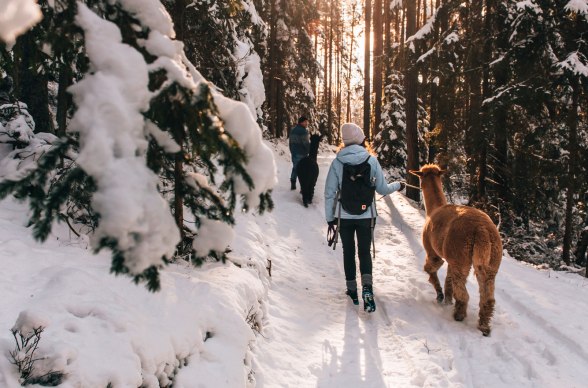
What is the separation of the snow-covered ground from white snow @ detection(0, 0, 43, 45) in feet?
5.59

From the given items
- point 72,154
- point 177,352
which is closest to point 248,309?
point 177,352

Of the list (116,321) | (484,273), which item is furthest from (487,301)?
(116,321)

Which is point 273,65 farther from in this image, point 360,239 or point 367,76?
point 360,239

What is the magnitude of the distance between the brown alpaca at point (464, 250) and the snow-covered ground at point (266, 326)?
12.3 inches

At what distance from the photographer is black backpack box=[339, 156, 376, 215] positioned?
585 cm

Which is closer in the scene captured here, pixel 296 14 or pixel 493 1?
pixel 493 1

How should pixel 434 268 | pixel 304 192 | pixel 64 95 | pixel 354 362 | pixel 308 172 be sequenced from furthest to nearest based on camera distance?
pixel 304 192 < pixel 308 172 < pixel 434 268 < pixel 354 362 < pixel 64 95

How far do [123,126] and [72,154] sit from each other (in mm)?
4413

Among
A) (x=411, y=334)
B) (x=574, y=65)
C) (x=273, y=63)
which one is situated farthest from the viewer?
(x=273, y=63)

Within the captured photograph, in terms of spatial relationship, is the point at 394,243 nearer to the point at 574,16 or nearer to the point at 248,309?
the point at 248,309

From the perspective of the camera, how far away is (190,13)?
22.2ft

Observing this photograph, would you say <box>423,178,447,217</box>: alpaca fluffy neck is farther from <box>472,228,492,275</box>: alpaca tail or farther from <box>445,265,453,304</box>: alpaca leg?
<box>472,228,492,275</box>: alpaca tail

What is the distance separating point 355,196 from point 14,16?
15.4ft

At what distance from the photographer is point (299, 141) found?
13.0 m
